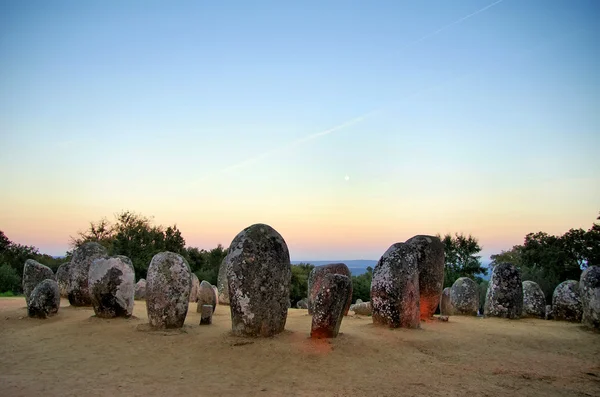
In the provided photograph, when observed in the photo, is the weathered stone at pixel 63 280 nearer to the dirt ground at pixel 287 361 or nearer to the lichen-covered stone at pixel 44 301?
the lichen-covered stone at pixel 44 301

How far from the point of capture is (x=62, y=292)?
1991cm

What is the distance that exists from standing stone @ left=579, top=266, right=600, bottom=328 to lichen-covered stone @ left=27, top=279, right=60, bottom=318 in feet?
58.8

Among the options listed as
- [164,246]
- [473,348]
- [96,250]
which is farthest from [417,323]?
[164,246]

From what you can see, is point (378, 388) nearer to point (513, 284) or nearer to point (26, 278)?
point (513, 284)

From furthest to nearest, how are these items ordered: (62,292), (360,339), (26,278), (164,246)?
(164,246) → (62,292) → (26,278) → (360,339)

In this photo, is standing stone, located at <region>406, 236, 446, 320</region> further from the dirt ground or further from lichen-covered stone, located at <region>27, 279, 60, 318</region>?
lichen-covered stone, located at <region>27, 279, 60, 318</region>

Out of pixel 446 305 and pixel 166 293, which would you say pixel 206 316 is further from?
pixel 446 305

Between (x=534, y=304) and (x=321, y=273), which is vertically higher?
(x=321, y=273)

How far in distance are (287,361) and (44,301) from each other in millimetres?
9546

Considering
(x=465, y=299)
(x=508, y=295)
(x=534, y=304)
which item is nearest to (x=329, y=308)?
(x=508, y=295)

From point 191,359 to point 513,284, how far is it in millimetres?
14133

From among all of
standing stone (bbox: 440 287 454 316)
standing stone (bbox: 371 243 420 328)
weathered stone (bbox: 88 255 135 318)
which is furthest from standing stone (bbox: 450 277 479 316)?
weathered stone (bbox: 88 255 135 318)

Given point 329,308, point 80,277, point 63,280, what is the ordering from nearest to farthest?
point 329,308 → point 80,277 → point 63,280

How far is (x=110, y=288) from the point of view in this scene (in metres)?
13.5
